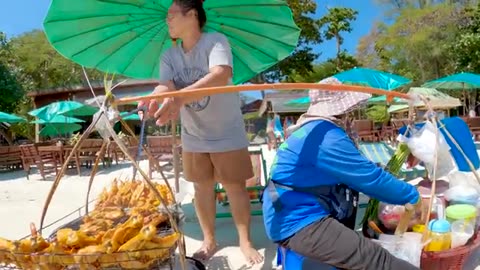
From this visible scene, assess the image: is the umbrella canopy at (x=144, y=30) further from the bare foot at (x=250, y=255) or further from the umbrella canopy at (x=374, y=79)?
the umbrella canopy at (x=374, y=79)

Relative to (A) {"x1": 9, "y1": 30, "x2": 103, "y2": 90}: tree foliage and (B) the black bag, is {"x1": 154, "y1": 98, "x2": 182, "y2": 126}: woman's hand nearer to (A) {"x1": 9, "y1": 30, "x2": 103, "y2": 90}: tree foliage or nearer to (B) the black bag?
(B) the black bag

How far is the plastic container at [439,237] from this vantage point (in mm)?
2145

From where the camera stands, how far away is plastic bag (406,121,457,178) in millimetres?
2344

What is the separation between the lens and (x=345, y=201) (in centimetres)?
219

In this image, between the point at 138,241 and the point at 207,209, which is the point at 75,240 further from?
the point at 207,209

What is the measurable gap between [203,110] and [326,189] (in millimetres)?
1210

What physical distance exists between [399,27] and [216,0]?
95.6ft

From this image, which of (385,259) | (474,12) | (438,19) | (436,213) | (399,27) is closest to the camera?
A: (385,259)

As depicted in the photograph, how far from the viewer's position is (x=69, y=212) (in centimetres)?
525

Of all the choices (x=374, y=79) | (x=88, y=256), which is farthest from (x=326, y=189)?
(x=374, y=79)

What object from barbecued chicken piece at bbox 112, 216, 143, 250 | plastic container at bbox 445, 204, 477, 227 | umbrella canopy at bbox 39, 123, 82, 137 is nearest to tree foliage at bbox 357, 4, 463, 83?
umbrella canopy at bbox 39, 123, 82, 137

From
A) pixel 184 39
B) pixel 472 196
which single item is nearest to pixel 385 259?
pixel 472 196

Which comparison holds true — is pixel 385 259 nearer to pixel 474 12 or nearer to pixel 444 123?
pixel 444 123

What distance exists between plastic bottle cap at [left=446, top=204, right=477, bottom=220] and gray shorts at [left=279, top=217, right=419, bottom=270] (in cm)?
51
